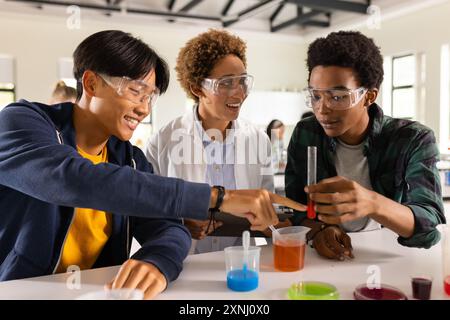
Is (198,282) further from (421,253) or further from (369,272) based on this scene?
(421,253)

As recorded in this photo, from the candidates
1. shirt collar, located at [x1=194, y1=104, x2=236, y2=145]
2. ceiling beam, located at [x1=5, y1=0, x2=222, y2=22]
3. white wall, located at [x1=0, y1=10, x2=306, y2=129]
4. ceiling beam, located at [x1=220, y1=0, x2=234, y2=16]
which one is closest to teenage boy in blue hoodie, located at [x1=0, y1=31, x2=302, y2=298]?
shirt collar, located at [x1=194, y1=104, x2=236, y2=145]

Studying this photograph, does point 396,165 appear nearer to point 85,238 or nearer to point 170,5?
point 85,238

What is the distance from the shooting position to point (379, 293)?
1113 millimetres

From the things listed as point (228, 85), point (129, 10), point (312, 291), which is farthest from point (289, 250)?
point (129, 10)

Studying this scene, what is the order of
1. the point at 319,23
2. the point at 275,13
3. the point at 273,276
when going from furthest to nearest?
the point at 275,13 < the point at 319,23 < the point at 273,276

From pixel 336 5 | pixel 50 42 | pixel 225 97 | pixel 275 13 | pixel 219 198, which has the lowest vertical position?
pixel 219 198

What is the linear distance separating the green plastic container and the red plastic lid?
6 centimetres

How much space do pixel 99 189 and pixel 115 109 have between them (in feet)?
1.56

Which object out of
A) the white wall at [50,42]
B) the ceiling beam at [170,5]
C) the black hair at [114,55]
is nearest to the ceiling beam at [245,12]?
the ceiling beam at [170,5]

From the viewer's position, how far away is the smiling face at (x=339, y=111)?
176cm

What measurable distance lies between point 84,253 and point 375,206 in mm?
1036

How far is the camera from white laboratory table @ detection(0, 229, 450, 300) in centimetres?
118

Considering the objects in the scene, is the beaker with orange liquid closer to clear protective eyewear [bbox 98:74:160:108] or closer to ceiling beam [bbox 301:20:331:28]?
clear protective eyewear [bbox 98:74:160:108]

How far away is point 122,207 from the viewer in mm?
1095
